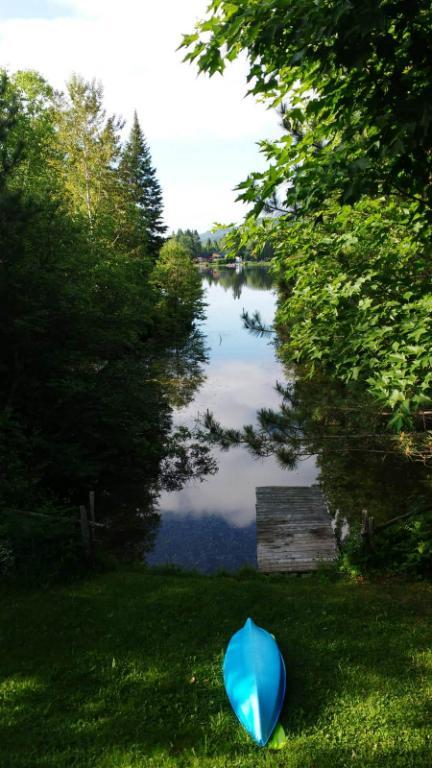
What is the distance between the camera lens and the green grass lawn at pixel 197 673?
5223mm

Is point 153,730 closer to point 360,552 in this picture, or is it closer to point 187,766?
point 187,766

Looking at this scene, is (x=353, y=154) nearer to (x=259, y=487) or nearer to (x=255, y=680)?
(x=255, y=680)

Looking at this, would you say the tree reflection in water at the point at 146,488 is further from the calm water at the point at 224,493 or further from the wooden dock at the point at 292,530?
the wooden dock at the point at 292,530

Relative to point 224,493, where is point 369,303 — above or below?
above

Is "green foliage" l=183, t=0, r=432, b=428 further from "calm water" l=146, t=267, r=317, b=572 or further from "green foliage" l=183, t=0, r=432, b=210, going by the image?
"calm water" l=146, t=267, r=317, b=572

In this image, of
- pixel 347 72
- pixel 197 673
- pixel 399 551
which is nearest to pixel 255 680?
pixel 197 673

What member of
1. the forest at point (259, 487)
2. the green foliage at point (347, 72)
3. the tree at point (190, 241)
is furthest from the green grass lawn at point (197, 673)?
the tree at point (190, 241)

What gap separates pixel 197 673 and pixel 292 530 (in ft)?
22.9

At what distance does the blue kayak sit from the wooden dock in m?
4.74

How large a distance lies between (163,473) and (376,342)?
12944mm

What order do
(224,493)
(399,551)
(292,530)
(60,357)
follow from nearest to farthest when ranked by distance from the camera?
(399,551) → (292,530) → (60,357) → (224,493)

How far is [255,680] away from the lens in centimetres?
584

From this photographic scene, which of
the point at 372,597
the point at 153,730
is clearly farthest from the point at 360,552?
the point at 153,730

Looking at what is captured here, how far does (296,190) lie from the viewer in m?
4.52
